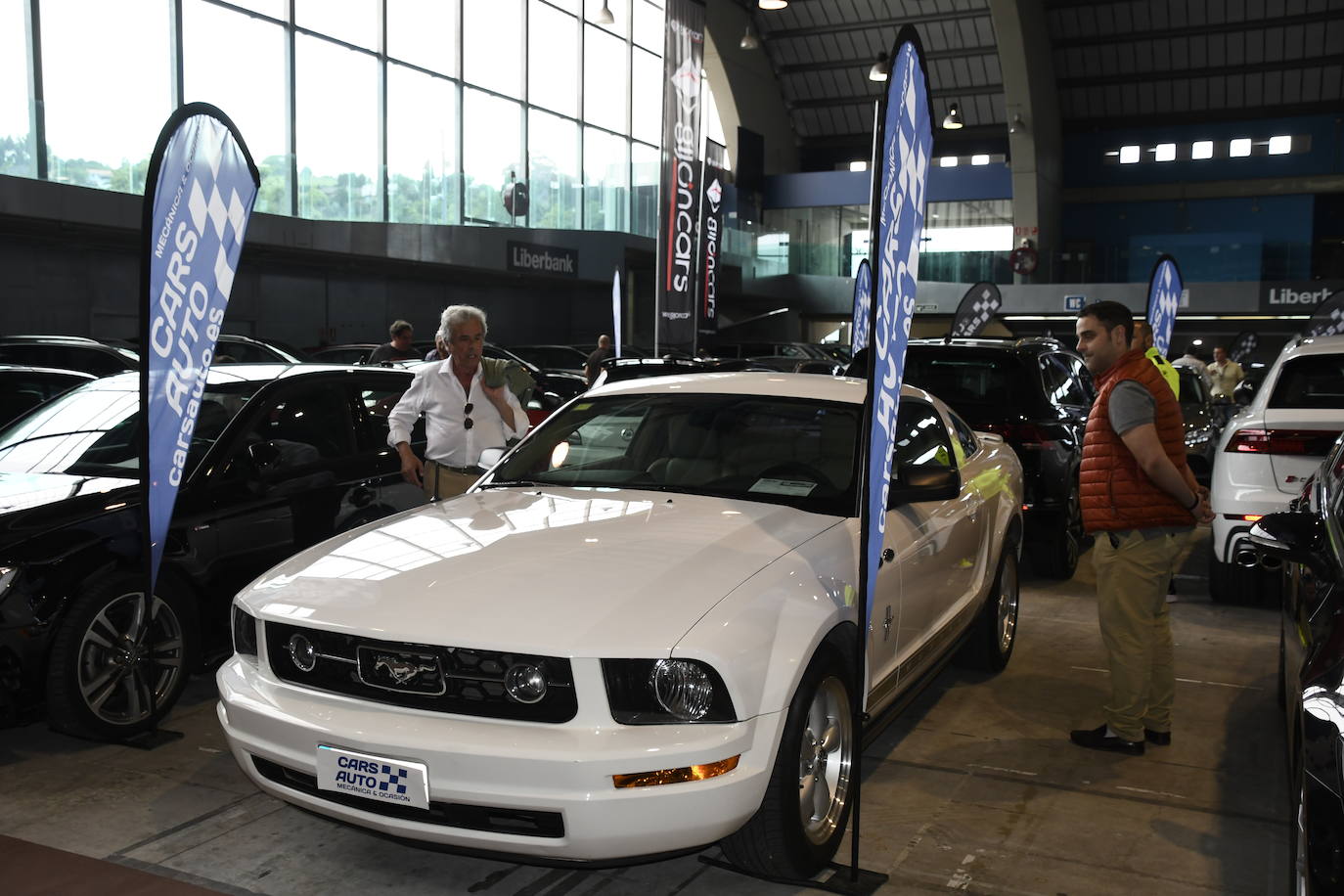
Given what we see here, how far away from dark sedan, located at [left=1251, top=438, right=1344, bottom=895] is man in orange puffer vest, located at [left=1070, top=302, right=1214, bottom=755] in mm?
446

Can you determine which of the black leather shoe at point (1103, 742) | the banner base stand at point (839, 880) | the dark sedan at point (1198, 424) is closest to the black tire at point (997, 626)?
the black leather shoe at point (1103, 742)

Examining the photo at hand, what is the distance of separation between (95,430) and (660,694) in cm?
372

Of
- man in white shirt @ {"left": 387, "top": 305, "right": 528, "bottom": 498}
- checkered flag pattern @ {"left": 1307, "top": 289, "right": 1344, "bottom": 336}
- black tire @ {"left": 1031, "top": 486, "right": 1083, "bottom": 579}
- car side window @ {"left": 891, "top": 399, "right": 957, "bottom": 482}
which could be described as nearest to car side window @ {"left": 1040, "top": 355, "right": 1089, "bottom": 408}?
black tire @ {"left": 1031, "top": 486, "right": 1083, "bottom": 579}

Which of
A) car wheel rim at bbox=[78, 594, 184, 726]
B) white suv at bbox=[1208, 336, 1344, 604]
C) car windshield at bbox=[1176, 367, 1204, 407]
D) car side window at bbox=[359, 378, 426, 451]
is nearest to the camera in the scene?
car wheel rim at bbox=[78, 594, 184, 726]

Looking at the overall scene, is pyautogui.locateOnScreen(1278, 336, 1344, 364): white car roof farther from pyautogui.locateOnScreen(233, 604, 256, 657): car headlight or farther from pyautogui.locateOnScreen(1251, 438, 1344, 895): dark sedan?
pyautogui.locateOnScreen(233, 604, 256, 657): car headlight

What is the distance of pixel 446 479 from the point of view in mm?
5801

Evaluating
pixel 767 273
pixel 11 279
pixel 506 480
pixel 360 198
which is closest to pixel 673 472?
pixel 506 480

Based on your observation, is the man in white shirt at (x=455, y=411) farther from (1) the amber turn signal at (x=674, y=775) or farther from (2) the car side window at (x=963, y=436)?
(1) the amber turn signal at (x=674, y=775)

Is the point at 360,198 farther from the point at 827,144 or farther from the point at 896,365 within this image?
the point at 827,144

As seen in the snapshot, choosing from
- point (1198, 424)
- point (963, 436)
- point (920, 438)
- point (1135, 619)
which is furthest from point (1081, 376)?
point (1135, 619)

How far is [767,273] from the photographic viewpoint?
3588 centimetres

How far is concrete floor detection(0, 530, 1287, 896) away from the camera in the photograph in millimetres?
3461

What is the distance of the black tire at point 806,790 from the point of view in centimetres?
312

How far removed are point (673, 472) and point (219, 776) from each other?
6.61ft
